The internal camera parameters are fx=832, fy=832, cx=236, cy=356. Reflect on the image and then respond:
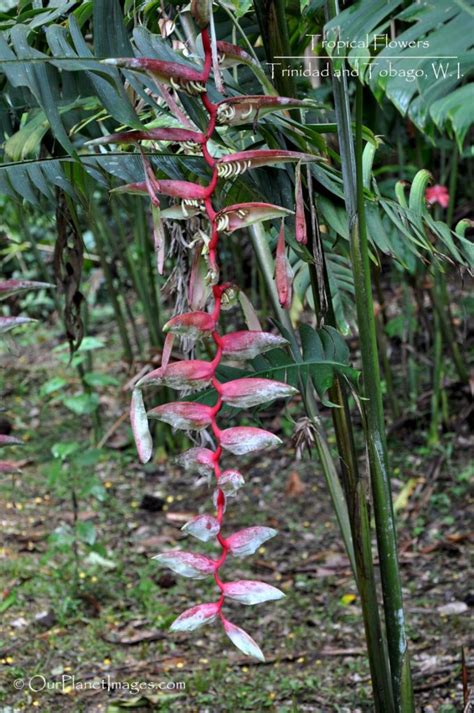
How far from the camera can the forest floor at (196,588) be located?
4.66 feet

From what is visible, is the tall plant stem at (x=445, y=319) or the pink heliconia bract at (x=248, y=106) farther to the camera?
the tall plant stem at (x=445, y=319)

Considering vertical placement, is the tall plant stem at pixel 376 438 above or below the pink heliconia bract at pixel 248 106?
below

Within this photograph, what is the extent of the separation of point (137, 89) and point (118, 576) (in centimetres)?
140

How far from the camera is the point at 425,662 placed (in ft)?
4.81

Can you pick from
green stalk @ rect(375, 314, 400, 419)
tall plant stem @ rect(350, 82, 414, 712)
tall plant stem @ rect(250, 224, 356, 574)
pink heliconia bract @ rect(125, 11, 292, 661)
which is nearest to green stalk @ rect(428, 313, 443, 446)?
green stalk @ rect(375, 314, 400, 419)

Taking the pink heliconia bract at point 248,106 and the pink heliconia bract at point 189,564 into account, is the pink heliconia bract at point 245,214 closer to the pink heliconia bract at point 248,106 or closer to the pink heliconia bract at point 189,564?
the pink heliconia bract at point 248,106

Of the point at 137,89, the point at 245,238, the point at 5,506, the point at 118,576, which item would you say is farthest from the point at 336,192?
the point at 245,238

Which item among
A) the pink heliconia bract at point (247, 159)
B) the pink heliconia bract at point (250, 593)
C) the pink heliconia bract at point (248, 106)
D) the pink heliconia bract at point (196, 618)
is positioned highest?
the pink heliconia bract at point (248, 106)

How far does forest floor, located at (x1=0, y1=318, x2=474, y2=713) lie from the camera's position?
1420mm

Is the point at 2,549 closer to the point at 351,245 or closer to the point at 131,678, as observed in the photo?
the point at 131,678

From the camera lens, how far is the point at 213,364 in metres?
0.70

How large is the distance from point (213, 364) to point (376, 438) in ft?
0.99

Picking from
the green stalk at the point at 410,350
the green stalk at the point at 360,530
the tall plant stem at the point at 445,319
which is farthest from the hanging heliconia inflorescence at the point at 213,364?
the green stalk at the point at 410,350

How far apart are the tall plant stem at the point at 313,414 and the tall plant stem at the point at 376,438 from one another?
10 centimetres
